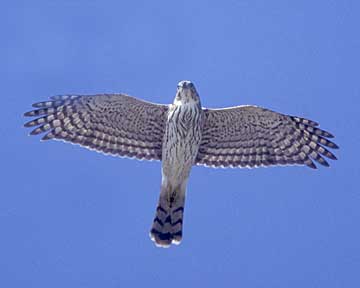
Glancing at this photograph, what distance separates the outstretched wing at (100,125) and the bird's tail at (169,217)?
0.71 m

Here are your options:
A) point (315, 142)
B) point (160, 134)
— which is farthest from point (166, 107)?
point (315, 142)

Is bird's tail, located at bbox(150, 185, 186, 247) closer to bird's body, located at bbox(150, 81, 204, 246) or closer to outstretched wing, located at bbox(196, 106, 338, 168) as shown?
bird's body, located at bbox(150, 81, 204, 246)

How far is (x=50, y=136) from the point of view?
44.3 feet

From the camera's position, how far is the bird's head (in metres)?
12.9

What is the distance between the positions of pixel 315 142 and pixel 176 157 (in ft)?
8.04

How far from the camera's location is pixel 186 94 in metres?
12.9

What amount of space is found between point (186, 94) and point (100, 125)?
5.75 ft

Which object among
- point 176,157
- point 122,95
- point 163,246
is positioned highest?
point 122,95

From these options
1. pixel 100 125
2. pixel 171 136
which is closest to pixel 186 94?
pixel 171 136

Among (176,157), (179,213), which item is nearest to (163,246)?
(179,213)

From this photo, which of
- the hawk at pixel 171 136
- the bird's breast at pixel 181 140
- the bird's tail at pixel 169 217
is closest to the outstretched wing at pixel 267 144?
the hawk at pixel 171 136

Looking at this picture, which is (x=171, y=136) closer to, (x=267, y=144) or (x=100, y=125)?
(x=100, y=125)

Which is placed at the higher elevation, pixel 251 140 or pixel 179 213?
pixel 251 140

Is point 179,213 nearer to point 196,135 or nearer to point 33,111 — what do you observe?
point 196,135
